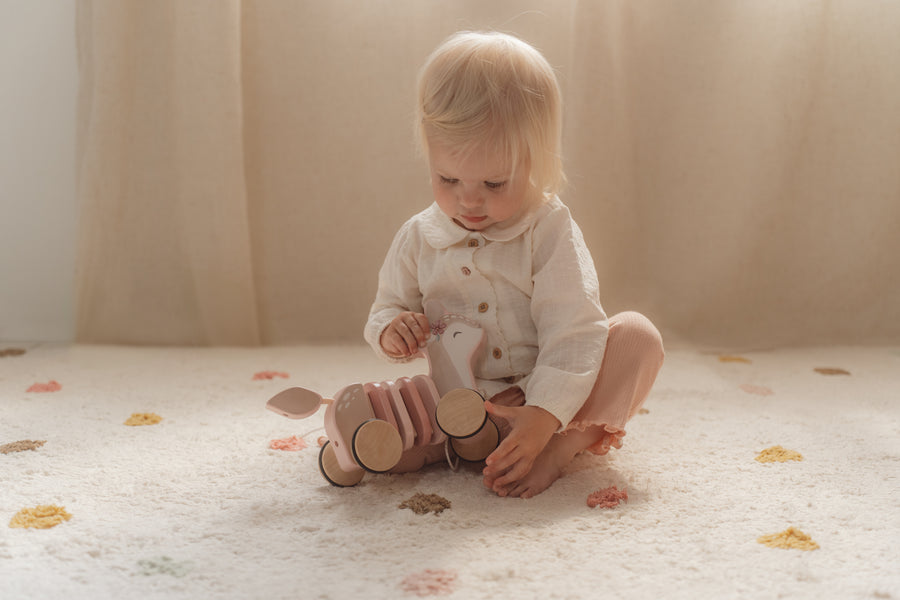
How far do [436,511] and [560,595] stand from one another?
0.62 feet

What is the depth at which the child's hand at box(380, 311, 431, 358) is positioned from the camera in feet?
2.89

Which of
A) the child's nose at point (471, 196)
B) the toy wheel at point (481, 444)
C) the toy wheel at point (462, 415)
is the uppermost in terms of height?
the child's nose at point (471, 196)

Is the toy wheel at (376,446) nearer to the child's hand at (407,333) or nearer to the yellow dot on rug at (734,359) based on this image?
the child's hand at (407,333)

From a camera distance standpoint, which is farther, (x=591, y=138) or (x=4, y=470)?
(x=591, y=138)

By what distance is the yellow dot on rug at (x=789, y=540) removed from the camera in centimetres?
68

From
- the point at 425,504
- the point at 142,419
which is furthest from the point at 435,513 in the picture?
the point at 142,419

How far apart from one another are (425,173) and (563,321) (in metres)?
0.73

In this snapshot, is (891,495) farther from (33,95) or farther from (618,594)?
(33,95)

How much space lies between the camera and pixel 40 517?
741mm

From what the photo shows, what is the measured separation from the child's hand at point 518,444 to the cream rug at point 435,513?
24mm

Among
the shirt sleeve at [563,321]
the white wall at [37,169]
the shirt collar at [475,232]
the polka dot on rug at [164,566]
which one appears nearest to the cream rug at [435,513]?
the polka dot on rug at [164,566]

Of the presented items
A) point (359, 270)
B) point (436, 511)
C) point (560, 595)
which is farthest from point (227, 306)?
point (560, 595)

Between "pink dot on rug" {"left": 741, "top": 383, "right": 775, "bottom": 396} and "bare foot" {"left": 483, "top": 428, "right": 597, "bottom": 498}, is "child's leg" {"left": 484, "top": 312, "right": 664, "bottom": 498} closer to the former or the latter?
"bare foot" {"left": 483, "top": 428, "right": 597, "bottom": 498}

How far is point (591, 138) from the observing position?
147 cm
